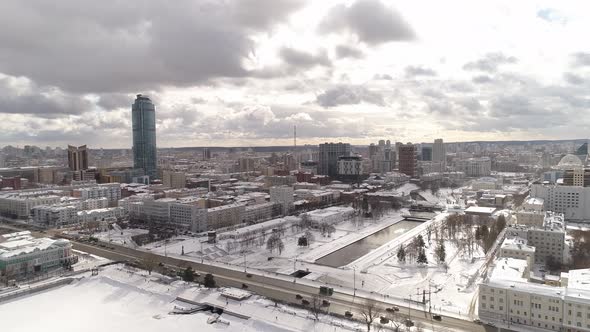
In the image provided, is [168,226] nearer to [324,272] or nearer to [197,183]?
[324,272]

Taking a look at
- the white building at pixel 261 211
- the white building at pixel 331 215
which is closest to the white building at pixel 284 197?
the white building at pixel 261 211

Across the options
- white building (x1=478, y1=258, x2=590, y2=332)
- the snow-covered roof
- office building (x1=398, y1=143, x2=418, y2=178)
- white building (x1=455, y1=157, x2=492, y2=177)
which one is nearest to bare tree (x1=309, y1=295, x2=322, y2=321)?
white building (x1=478, y1=258, x2=590, y2=332)

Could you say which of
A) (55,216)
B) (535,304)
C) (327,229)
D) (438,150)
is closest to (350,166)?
(438,150)

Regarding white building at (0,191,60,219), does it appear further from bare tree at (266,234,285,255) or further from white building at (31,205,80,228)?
bare tree at (266,234,285,255)

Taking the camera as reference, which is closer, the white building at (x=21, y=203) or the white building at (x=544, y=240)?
the white building at (x=544, y=240)

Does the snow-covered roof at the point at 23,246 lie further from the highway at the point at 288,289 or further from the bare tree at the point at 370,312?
the bare tree at the point at 370,312
